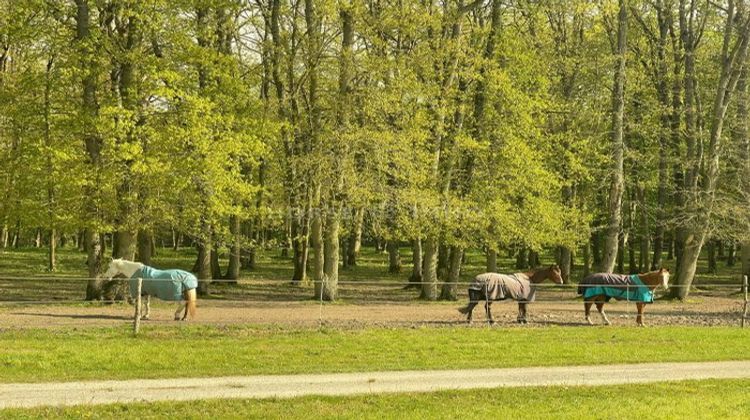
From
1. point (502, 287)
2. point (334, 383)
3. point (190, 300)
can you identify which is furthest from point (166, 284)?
point (502, 287)

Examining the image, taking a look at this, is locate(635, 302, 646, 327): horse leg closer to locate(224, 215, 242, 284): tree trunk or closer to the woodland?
the woodland

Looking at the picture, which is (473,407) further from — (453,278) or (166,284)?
(453,278)

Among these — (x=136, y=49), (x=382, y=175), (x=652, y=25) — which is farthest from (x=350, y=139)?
(x=652, y=25)

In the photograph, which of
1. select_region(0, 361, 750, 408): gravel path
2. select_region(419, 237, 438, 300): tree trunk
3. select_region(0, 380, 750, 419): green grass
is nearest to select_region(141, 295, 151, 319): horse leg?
select_region(0, 361, 750, 408): gravel path

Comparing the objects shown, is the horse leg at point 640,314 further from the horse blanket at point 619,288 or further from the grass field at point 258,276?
the grass field at point 258,276

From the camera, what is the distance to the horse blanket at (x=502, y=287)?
21.9 metres

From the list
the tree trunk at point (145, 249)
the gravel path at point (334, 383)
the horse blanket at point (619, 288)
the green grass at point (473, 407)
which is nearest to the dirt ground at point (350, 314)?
the horse blanket at point (619, 288)

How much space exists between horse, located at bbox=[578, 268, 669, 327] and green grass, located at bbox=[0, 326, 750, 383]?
133cm

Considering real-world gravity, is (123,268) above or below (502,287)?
above

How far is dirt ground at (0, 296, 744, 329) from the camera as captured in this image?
2050cm

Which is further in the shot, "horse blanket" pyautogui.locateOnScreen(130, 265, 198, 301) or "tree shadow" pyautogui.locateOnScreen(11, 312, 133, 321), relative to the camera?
"tree shadow" pyautogui.locateOnScreen(11, 312, 133, 321)

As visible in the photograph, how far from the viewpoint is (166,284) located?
20.1m

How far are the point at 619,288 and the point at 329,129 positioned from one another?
10.3 m

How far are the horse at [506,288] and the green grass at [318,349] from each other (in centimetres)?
111
